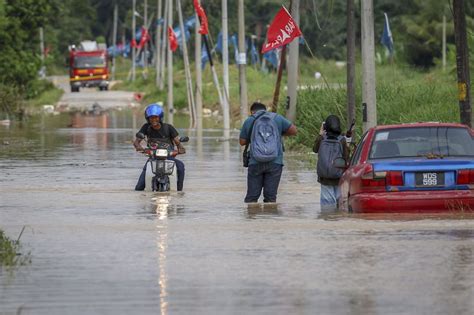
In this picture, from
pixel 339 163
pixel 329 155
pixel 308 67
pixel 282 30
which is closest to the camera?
pixel 339 163

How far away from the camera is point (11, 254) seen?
13297 mm

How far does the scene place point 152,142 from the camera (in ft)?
69.9

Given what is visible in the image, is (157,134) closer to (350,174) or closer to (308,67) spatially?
(350,174)

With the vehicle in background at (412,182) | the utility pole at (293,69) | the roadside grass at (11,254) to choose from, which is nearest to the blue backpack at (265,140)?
the vehicle in background at (412,182)

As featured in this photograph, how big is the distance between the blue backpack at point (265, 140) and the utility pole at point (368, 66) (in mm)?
6826

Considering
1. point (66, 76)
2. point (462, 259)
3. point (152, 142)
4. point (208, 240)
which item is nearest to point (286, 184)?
point (152, 142)

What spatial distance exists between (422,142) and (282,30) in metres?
15.3

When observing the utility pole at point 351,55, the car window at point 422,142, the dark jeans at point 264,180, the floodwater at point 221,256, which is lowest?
the floodwater at point 221,256

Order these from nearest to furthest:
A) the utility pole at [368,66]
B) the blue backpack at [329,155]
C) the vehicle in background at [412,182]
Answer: the vehicle in background at [412,182]
the blue backpack at [329,155]
the utility pole at [368,66]

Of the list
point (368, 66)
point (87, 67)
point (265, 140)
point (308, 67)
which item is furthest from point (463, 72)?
point (87, 67)

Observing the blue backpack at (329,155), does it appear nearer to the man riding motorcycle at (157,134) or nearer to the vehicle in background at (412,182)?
the vehicle in background at (412,182)

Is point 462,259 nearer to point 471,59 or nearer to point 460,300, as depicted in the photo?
point 460,300

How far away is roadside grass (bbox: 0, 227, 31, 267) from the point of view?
12938 millimetres

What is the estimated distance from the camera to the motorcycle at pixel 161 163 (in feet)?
69.5
